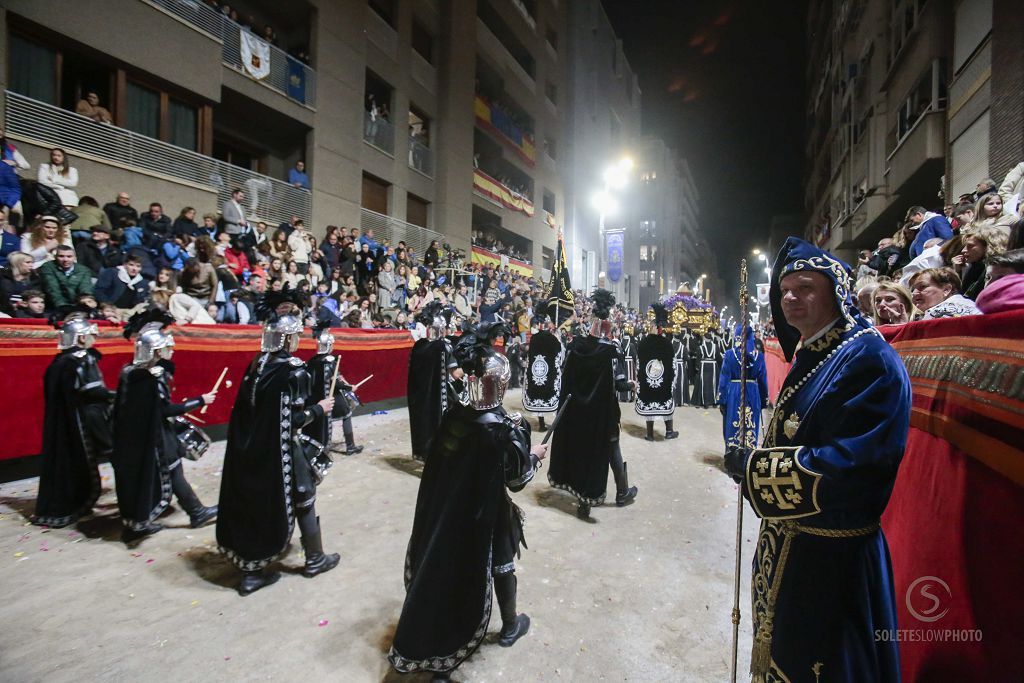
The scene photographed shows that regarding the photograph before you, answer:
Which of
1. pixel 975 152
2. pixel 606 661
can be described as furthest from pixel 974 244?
pixel 975 152

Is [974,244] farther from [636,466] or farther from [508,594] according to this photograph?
[508,594]

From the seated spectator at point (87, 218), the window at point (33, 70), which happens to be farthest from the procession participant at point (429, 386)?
the window at point (33, 70)

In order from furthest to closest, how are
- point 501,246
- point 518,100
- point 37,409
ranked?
point 518,100 → point 501,246 → point 37,409

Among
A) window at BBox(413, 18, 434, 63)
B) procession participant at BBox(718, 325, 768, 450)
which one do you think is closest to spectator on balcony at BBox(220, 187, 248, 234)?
procession participant at BBox(718, 325, 768, 450)

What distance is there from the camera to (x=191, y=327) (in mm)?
6852

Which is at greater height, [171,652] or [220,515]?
[220,515]

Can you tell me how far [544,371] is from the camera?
955 centimetres

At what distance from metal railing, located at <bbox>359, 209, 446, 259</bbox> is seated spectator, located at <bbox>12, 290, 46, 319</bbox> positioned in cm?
1099

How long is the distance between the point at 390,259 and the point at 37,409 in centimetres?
974

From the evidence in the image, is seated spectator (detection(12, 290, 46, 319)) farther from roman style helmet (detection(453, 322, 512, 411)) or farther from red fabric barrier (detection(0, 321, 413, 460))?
roman style helmet (detection(453, 322, 512, 411))

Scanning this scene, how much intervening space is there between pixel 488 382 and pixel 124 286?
8.53 metres

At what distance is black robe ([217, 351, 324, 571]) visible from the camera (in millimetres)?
3348

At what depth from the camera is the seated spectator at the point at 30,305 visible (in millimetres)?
6098

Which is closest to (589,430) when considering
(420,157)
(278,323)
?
(278,323)
